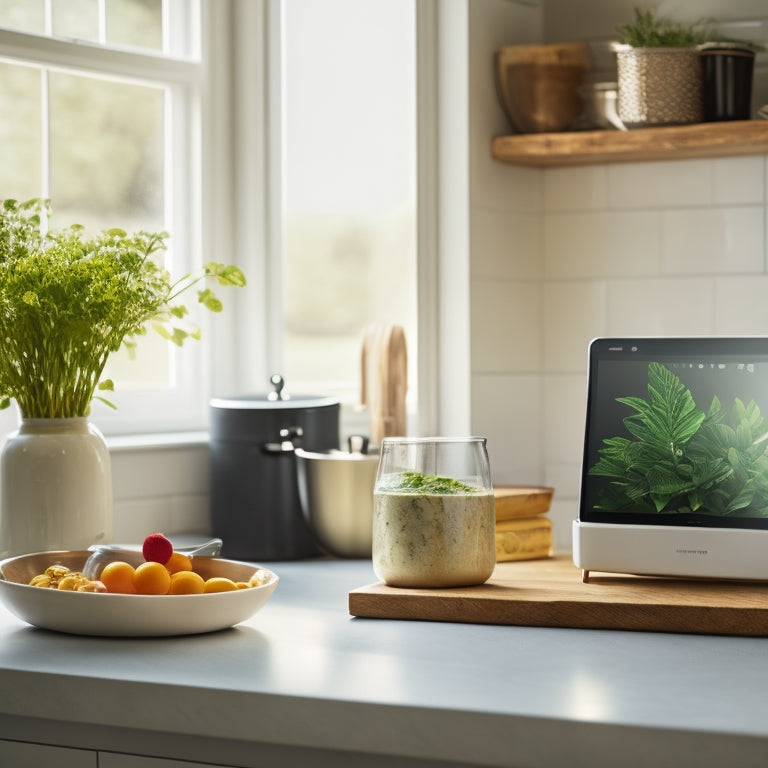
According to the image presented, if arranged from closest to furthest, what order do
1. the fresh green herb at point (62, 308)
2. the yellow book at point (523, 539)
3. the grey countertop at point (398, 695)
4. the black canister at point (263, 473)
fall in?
1. the grey countertop at point (398, 695)
2. the fresh green herb at point (62, 308)
3. the yellow book at point (523, 539)
4. the black canister at point (263, 473)

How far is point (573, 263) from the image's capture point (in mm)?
2166

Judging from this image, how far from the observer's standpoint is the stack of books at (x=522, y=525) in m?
1.78

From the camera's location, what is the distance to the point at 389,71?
214 cm

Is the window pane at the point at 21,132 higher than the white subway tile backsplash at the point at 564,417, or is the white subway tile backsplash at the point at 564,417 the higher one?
the window pane at the point at 21,132

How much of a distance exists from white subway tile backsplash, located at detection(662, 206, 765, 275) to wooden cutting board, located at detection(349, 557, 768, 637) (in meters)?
0.73

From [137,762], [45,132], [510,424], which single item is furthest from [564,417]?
[137,762]

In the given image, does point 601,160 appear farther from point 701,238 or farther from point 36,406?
point 36,406

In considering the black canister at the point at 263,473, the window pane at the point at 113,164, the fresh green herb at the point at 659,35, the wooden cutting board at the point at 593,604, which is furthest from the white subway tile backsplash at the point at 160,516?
the fresh green herb at the point at 659,35

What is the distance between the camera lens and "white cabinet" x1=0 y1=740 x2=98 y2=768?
122 cm

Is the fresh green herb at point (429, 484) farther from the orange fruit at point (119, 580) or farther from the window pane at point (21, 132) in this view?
the window pane at point (21, 132)

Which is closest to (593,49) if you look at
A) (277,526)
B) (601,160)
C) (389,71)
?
(601,160)

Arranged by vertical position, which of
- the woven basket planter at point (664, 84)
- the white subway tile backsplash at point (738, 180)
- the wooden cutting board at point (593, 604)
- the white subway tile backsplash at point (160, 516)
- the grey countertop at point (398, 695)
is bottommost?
the grey countertop at point (398, 695)

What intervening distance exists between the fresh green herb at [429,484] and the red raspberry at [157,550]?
0.30 m

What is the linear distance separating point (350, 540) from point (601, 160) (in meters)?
0.83
